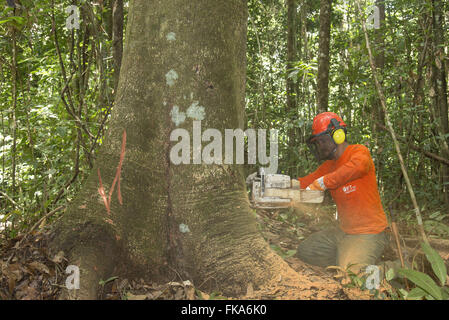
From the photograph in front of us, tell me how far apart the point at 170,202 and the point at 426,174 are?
226 inches

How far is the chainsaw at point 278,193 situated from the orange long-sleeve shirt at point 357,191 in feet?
0.66

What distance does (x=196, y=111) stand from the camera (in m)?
2.63

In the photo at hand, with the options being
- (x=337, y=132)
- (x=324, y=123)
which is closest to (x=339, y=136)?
(x=337, y=132)

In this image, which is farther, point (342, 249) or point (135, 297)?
point (342, 249)

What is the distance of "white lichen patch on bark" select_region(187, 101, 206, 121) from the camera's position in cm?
263

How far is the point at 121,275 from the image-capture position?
254cm

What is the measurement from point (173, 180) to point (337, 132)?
168cm

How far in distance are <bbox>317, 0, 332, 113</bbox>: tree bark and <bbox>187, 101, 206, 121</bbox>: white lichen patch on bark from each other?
384cm

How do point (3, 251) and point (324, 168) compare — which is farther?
point (324, 168)

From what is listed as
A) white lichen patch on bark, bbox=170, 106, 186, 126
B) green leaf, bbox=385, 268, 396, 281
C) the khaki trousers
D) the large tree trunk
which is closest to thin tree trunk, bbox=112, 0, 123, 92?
the large tree trunk

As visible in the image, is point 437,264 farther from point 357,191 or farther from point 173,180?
point 173,180

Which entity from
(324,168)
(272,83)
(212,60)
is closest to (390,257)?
(324,168)
